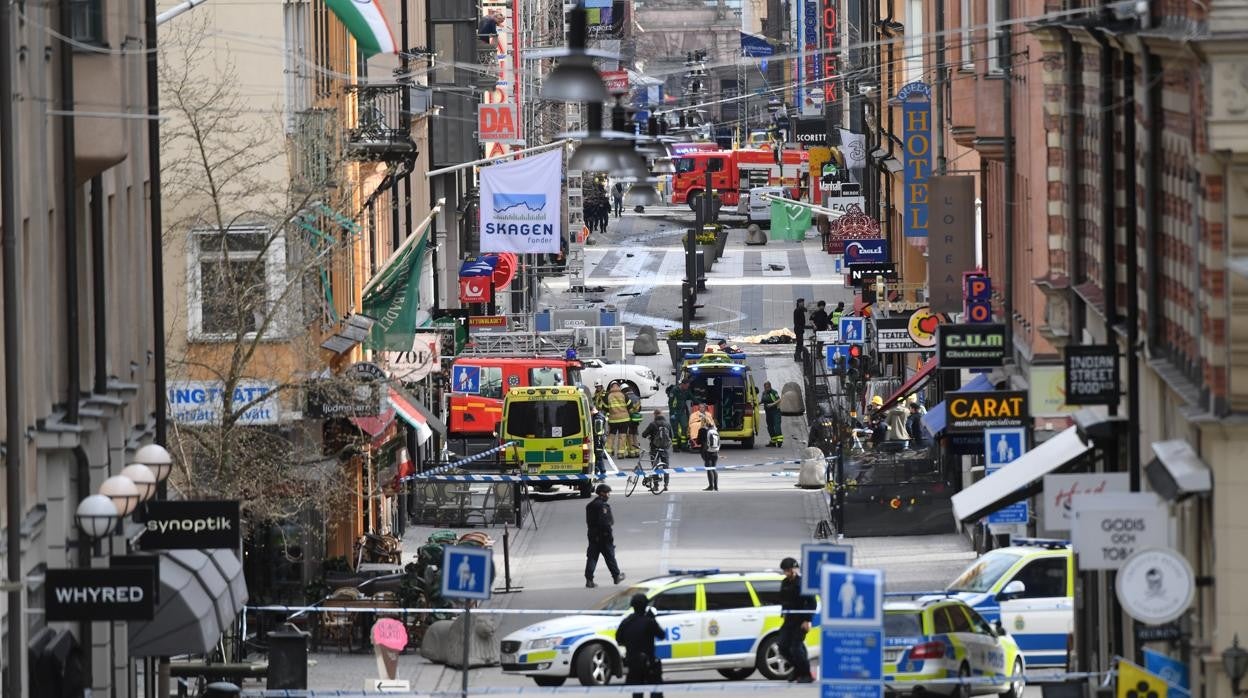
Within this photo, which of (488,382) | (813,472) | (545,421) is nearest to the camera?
(813,472)

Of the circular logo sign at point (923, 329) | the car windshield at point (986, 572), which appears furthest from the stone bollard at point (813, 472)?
the car windshield at point (986, 572)

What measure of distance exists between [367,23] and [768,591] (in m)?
8.47

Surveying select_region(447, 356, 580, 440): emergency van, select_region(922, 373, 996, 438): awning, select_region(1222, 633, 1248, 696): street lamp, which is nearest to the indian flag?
select_region(922, 373, 996, 438): awning

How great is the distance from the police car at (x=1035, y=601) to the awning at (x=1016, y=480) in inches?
88.6

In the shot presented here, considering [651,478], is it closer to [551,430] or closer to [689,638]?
[551,430]

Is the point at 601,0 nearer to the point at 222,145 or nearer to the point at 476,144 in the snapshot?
the point at 476,144

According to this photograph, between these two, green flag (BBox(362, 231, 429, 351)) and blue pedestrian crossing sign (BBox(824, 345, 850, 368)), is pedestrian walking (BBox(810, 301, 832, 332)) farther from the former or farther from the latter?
green flag (BBox(362, 231, 429, 351))

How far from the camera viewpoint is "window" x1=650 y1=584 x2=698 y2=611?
1091 inches

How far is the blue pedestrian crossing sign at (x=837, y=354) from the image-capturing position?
188 ft

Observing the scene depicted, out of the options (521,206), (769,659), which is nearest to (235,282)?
(769,659)

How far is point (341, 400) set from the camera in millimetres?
31734

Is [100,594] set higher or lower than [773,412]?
higher

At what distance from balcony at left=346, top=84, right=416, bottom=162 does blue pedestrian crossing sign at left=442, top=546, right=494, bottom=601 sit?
15.1 m

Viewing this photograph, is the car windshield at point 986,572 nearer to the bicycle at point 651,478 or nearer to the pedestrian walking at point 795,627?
the pedestrian walking at point 795,627
